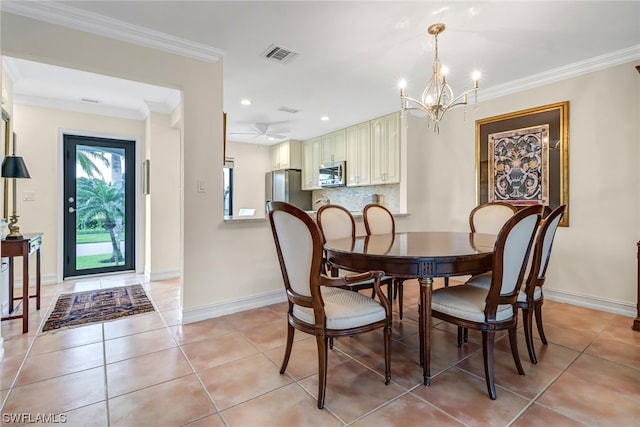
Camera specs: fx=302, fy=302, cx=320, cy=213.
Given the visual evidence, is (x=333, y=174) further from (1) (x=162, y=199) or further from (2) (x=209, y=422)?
(2) (x=209, y=422)

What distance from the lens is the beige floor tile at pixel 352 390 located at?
1518 millimetres

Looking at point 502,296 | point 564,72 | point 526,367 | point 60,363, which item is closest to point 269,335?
point 60,363

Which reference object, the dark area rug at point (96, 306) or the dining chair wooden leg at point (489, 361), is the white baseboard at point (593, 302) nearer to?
the dining chair wooden leg at point (489, 361)

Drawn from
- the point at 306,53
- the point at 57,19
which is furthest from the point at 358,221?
the point at 57,19

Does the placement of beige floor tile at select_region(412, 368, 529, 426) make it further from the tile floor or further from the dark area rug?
the dark area rug

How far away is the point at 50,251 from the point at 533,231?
17.0 feet

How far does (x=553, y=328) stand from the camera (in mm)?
2498

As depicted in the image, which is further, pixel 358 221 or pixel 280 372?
pixel 358 221

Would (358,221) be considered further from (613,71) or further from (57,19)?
(57,19)

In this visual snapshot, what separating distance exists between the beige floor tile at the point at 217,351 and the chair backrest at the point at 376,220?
1.58m

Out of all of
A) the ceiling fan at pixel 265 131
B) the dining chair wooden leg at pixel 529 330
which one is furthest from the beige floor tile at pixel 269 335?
the ceiling fan at pixel 265 131

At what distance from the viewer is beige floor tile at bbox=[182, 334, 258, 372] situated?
1984 millimetres

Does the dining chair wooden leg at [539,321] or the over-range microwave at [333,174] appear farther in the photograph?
the over-range microwave at [333,174]

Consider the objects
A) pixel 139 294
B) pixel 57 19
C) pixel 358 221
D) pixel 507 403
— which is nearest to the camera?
pixel 507 403
